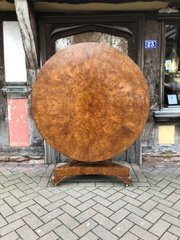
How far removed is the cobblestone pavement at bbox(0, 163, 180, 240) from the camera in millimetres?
2330

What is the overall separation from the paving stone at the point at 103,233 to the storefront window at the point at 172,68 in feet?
7.34

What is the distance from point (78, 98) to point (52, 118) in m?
0.39

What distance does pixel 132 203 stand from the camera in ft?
9.25

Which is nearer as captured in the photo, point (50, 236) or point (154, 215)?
point (50, 236)

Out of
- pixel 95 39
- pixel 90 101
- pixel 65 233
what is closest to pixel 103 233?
pixel 65 233

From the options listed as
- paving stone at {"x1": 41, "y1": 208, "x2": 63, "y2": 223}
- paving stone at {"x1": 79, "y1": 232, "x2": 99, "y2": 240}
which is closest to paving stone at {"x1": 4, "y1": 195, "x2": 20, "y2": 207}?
paving stone at {"x1": 41, "y1": 208, "x2": 63, "y2": 223}

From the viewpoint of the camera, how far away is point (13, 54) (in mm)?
3699

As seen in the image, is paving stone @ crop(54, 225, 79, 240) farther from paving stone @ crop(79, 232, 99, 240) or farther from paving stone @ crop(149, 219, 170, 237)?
paving stone @ crop(149, 219, 170, 237)

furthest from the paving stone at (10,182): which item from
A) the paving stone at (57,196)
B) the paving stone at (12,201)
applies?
the paving stone at (57,196)

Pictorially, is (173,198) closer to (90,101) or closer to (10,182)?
(90,101)

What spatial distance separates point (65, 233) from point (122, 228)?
1.73 ft

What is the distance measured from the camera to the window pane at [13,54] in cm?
364

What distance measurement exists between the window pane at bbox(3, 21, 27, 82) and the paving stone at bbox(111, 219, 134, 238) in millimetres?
2413

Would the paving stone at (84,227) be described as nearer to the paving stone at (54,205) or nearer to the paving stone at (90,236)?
the paving stone at (90,236)
